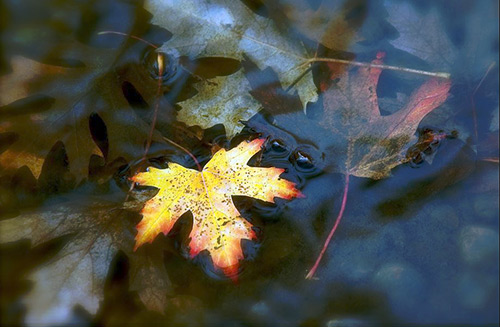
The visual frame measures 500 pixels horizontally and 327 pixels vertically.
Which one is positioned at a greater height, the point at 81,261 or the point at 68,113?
the point at 68,113

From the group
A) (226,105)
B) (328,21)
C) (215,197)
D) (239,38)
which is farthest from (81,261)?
(328,21)

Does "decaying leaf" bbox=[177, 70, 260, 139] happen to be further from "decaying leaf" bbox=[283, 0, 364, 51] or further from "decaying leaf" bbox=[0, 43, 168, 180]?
"decaying leaf" bbox=[283, 0, 364, 51]

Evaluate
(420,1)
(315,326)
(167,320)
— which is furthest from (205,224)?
(420,1)

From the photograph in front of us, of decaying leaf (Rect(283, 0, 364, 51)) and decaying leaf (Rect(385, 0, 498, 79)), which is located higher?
decaying leaf (Rect(385, 0, 498, 79))

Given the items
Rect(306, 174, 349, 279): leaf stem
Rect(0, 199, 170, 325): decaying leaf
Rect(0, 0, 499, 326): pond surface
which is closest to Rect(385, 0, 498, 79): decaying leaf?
Rect(0, 0, 499, 326): pond surface

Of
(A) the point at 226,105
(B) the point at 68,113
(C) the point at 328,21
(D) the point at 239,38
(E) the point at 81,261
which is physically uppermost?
(C) the point at 328,21

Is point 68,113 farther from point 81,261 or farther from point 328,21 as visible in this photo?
point 328,21
